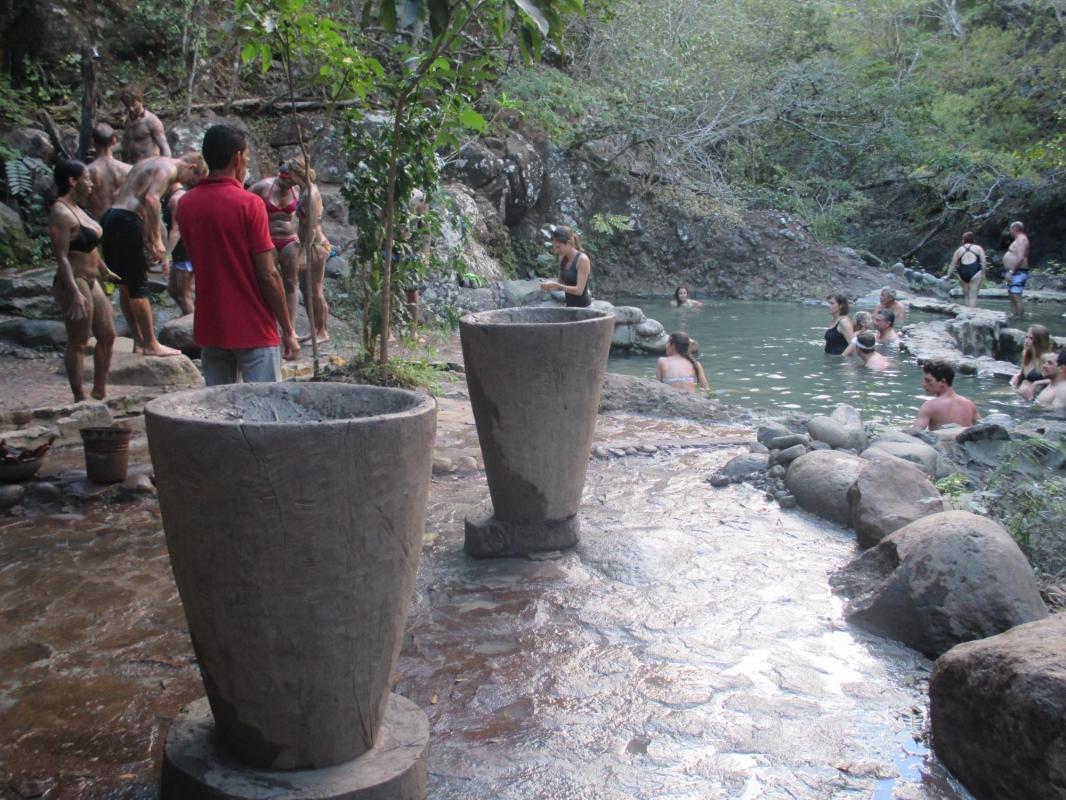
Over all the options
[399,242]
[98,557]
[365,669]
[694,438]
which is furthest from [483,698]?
[399,242]

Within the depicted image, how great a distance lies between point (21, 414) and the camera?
6.08 m

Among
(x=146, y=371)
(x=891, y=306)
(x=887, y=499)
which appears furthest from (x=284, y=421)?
(x=891, y=306)

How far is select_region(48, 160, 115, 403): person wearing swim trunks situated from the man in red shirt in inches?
83.1

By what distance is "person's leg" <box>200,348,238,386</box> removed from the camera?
457cm

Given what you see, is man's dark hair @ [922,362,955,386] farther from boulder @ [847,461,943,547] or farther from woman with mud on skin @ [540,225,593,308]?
boulder @ [847,461,943,547]

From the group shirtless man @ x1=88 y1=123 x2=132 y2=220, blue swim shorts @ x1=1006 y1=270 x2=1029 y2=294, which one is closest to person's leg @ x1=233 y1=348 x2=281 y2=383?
shirtless man @ x1=88 y1=123 x2=132 y2=220

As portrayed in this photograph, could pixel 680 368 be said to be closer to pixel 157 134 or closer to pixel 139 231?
pixel 139 231

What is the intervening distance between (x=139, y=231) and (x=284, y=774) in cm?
579

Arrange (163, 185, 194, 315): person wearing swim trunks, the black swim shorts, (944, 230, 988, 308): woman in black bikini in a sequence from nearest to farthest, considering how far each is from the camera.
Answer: the black swim shorts < (163, 185, 194, 315): person wearing swim trunks < (944, 230, 988, 308): woman in black bikini

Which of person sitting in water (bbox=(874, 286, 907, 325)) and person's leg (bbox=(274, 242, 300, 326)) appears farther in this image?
person sitting in water (bbox=(874, 286, 907, 325))

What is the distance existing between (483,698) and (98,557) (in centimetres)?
213

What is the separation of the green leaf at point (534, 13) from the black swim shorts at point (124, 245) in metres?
5.28

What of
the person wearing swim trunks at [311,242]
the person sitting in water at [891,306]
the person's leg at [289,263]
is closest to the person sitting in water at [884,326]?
the person sitting in water at [891,306]

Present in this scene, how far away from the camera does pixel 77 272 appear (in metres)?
6.28
